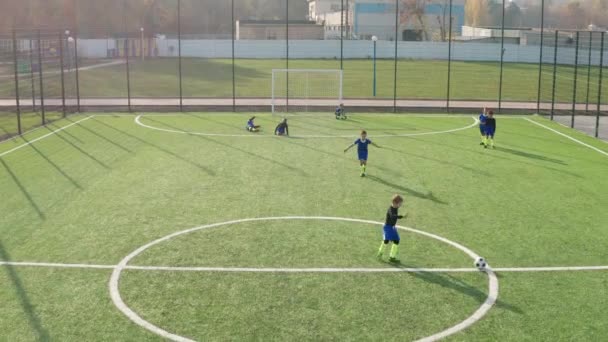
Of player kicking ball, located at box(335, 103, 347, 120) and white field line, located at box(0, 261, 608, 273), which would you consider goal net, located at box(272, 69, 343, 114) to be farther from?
white field line, located at box(0, 261, 608, 273)

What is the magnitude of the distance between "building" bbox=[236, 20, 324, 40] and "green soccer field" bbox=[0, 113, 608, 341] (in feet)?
216

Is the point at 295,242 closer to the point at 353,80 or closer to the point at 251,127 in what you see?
the point at 251,127

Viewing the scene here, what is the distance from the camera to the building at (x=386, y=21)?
98688 millimetres

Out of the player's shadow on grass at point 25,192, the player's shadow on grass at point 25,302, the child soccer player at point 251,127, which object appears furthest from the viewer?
the child soccer player at point 251,127

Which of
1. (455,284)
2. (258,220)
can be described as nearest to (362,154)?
(258,220)

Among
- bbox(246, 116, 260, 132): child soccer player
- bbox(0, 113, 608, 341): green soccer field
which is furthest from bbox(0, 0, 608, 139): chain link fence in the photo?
bbox(0, 113, 608, 341): green soccer field

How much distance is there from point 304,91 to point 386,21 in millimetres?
56437

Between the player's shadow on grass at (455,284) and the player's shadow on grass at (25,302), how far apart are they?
698 centimetres

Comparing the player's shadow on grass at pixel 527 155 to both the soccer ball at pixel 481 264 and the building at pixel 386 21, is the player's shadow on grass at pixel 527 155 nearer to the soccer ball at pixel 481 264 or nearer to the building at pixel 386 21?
the soccer ball at pixel 481 264

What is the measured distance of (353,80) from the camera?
5856 centimetres

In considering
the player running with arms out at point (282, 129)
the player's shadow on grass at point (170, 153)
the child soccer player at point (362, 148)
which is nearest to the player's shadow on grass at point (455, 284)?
the child soccer player at point (362, 148)

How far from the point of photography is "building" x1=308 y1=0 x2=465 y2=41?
98.7m

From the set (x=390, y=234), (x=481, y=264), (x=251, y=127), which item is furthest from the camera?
(x=251, y=127)

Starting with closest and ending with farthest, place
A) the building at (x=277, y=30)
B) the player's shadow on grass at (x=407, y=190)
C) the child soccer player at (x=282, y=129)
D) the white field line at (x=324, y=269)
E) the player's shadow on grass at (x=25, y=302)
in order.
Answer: the player's shadow on grass at (x=25, y=302) < the white field line at (x=324, y=269) < the player's shadow on grass at (x=407, y=190) < the child soccer player at (x=282, y=129) < the building at (x=277, y=30)
